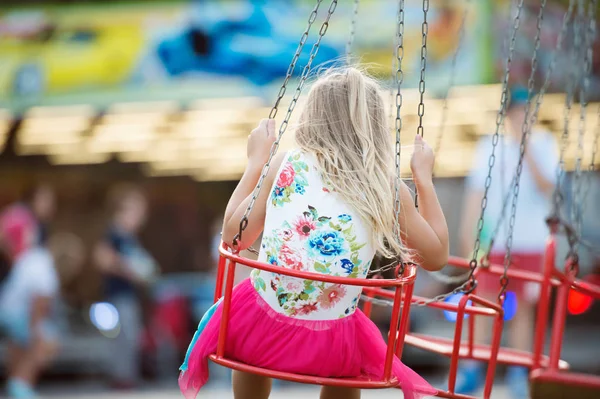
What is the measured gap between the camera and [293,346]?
2.75 meters

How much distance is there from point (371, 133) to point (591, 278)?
406 centimetres

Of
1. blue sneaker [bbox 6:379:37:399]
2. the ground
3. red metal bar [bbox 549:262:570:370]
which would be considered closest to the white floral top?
red metal bar [bbox 549:262:570:370]

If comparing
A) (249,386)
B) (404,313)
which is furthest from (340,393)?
(404,313)

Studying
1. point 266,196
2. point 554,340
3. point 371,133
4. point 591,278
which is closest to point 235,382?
point 266,196

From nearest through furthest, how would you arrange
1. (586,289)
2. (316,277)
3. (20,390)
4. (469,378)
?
(316,277) < (586,289) < (469,378) < (20,390)

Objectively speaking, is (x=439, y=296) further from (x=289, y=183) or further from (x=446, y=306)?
(x=289, y=183)

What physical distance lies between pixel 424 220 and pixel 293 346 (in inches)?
21.1

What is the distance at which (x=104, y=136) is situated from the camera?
9.36m

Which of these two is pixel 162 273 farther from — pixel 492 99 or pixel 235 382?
pixel 235 382

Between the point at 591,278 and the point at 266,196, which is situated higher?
the point at 266,196

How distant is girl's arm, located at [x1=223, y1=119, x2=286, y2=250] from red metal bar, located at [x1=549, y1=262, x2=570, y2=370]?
4.19ft

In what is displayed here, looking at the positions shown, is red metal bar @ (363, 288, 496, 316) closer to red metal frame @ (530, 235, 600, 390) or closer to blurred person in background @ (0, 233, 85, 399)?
red metal frame @ (530, 235, 600, 390)

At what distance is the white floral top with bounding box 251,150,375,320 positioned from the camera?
2.80 metres

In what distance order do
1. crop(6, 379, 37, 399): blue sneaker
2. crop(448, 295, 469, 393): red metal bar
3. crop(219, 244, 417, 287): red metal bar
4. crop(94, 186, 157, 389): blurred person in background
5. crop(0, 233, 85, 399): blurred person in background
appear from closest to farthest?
crop(219, 244, 417, 287): red metal bar
crop(448, 295, 469, 393): red metal bar
crop(6, 379, 37, 399): blue sneaker
crop(0, 233, 85, 399): blurred person in background
crop(94, 186, 157, 389): blurred person in background
